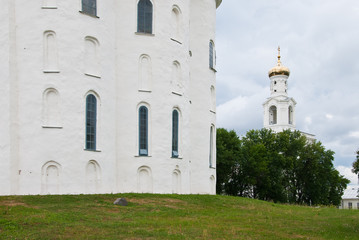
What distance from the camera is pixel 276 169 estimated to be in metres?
58.1

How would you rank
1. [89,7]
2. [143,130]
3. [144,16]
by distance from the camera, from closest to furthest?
[89,7] → [143,130] → [144,16]

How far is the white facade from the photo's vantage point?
85.1ft

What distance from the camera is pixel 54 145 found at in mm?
26031

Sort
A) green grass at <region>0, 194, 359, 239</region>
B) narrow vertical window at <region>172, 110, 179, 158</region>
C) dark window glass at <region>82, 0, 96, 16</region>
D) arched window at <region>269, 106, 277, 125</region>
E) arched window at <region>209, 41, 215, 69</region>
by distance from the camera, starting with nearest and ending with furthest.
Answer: green grass at <region>0, 194, 359, 239</region>, dark window glass at <region>82, 0, 96, 16</region>, narrow vertical window at <region>172, 110, 179, 158</region>, arched window at <region>209, 41, 215, 69</region>, arched window at <region>269, 106, 277, 125</region>

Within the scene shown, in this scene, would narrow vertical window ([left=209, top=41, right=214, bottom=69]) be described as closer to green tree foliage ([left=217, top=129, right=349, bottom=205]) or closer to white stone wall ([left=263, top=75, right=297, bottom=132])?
green tree foliage ([left=217, top=129, right=349, bottom=205])

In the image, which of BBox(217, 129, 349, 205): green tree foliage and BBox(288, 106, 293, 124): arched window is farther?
BBox(288, 106, 293, 124): arched window

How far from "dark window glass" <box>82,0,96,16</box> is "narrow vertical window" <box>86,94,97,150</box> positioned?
532 centimetres

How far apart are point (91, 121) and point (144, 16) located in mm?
8407

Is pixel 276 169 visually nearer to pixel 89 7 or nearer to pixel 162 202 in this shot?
pixel 162 202

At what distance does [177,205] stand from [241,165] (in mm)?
31391

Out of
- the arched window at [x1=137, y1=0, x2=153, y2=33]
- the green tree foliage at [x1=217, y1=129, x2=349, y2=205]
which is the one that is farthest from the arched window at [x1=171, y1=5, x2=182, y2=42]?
the green tree foliage at [x1=217, y1=129, x2=349, y2=205]

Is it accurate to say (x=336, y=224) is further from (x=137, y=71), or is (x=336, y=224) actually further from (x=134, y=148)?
(x=137, y=71)

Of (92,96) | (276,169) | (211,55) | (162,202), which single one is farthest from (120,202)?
(276,169)

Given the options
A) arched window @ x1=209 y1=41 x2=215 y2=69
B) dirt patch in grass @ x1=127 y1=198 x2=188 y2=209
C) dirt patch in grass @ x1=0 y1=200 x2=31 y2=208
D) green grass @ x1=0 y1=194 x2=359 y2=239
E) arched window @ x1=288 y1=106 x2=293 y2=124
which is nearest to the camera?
green grass @ x1=0 y1=194 x2=359 y2=239
